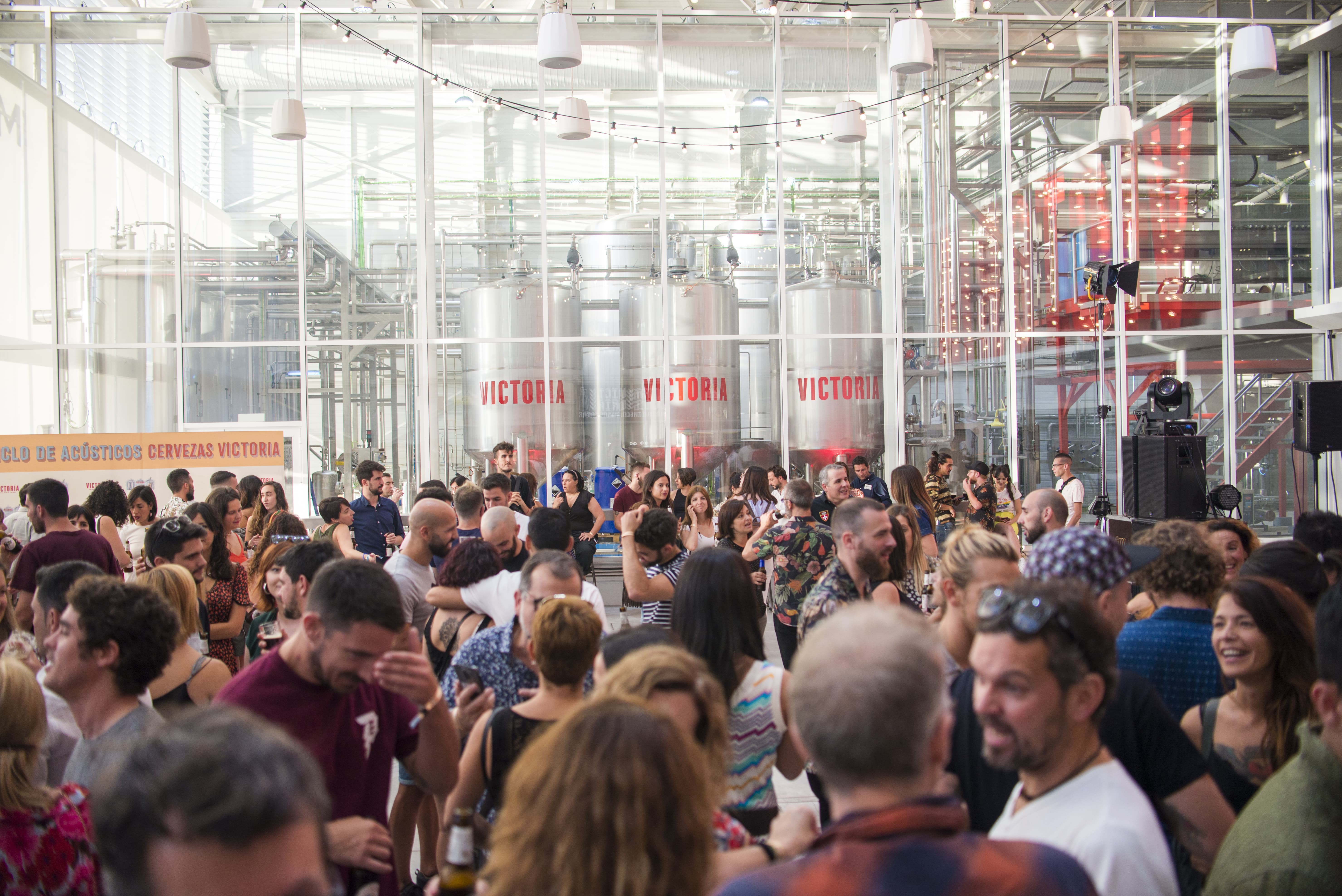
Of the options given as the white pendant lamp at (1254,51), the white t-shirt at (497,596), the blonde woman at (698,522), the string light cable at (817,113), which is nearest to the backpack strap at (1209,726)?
the white t-shirt at (497,596)

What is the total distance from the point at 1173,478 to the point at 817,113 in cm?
724

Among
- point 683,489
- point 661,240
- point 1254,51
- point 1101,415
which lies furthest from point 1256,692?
point 661,240

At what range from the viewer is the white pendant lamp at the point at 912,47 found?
7.25m

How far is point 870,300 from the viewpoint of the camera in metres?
12.0

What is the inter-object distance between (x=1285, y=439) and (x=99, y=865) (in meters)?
13.6

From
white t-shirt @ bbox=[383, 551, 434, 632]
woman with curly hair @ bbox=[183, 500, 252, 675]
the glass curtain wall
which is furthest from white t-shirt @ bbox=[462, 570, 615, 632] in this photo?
the glass curtain wall

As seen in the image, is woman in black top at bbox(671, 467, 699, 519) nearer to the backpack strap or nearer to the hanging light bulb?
the hanging light bulb

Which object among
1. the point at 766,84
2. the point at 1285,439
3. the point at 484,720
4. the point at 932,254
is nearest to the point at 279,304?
the point at 766,84

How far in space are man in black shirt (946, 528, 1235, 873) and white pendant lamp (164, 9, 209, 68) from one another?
7.19 m

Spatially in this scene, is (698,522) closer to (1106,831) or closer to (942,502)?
(942,502)

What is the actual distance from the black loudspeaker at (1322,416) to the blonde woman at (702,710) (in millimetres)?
7124

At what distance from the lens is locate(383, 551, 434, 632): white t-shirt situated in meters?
4.19

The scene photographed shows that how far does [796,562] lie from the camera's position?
14.8 feet

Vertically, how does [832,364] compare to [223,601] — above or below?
above
